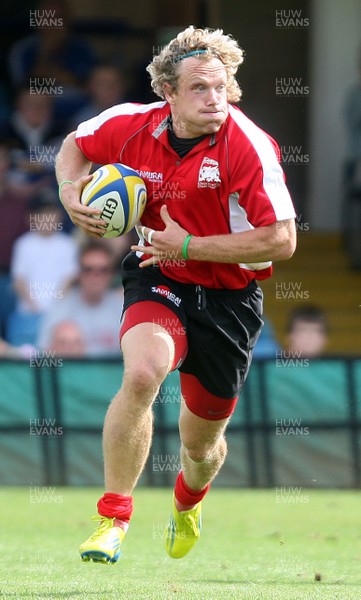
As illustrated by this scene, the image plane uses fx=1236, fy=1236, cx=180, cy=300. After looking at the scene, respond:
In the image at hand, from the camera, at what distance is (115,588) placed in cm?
562

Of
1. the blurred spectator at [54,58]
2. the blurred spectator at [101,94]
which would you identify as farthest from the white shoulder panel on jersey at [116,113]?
the blurred spectator at [54,58]

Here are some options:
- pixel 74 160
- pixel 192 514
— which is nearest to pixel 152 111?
pixel 74 160

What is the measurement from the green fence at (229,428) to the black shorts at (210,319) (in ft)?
15.3

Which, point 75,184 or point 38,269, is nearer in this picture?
point 75,184

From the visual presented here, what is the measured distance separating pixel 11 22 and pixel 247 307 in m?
9.53

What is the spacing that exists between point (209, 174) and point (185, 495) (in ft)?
6.18

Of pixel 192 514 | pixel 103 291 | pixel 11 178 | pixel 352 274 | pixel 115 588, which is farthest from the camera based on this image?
pixel 352 274

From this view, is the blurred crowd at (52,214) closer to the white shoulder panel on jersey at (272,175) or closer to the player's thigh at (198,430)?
the player's thigh at (198,430)

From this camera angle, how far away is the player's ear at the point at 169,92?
607cm

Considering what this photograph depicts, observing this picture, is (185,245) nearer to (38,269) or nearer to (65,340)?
(65,340)

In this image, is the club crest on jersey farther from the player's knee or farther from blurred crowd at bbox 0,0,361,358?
blurred crowd at bbox 0,0,361,358

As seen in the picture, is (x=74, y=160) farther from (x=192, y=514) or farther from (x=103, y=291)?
(x=103, y=291)

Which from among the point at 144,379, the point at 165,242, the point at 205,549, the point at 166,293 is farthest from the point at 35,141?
the point at 144,379

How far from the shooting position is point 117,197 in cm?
593
